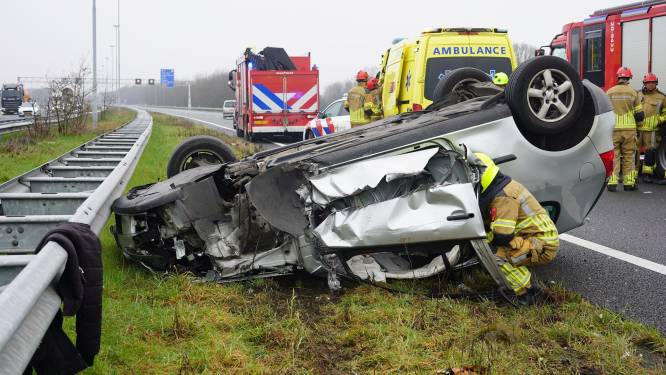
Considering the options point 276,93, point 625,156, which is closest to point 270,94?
point 276,93

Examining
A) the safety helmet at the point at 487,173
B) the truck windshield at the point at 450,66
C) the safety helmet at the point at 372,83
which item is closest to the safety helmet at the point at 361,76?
the safety helmet at the point at 372,83

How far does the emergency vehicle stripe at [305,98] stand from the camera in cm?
2153

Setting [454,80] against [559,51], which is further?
[559,51]

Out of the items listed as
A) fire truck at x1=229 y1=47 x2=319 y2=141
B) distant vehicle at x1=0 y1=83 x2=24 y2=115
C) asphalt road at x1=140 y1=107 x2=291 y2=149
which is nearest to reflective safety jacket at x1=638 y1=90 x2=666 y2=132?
asphalt road at x1=140 y1=107 x2=291 y2=149

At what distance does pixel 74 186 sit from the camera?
5684 millimetres

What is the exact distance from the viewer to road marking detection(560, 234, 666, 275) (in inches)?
208

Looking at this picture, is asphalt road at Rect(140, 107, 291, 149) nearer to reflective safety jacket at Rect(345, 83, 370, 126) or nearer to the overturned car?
reflective safety jacket at Rect(345, 83, 370, 126)

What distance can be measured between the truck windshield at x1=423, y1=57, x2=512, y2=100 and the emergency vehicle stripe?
12.8 meters

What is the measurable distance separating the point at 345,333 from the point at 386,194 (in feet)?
3.36

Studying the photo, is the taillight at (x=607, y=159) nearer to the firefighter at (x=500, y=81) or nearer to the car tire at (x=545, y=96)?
the car tire at (x=545, y=96)

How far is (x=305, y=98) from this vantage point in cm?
2155

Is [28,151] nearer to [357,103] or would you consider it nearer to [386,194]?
[357,103]

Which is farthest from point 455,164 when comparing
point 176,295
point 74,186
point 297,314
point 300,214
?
point 74,186

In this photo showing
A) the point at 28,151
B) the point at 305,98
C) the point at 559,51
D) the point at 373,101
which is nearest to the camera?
the point at 373,101
